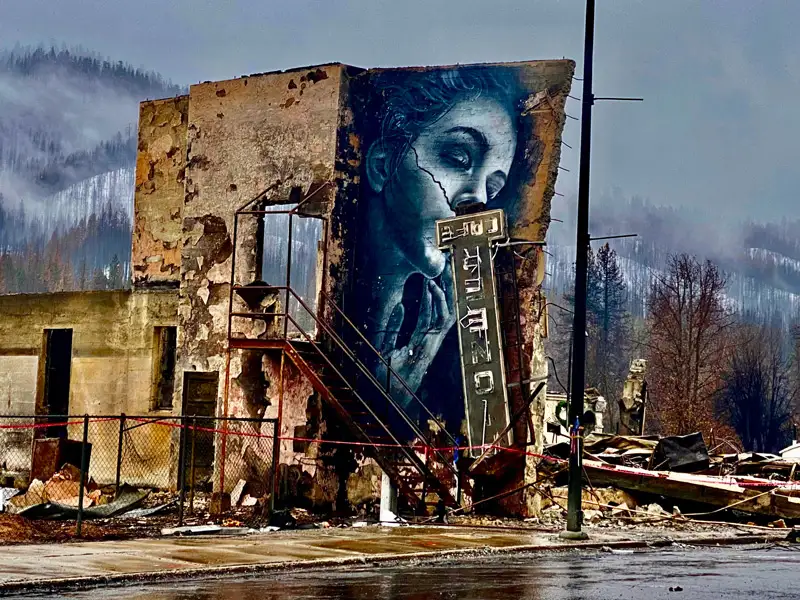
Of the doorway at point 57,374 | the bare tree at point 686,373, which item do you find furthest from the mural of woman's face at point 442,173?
the bare tree at point 686,373

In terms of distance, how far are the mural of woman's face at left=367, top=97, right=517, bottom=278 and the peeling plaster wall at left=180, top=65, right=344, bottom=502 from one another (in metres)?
1.34

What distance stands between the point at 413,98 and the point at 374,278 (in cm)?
379

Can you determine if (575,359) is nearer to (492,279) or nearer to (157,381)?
(492,279)

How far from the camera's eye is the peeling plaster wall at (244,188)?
81.8 feet

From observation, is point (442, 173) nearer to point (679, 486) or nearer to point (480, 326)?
point (480, 326)

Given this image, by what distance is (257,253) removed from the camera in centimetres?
2572

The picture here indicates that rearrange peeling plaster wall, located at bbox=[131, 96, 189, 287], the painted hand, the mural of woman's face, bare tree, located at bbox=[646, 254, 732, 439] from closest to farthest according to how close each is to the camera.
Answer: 1. the mural of woman's face
2. the painted hand
3. peeling plaster wall, located at bbox=[131, 96, 189, 287]
4. bare tree, located at bbox=[646, 254, 732, 439]

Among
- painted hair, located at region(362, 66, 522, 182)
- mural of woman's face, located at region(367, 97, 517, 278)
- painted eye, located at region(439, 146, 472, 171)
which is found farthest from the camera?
painted hair, located at region(362, 66, 522, 182)

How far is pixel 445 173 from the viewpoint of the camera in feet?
80.5

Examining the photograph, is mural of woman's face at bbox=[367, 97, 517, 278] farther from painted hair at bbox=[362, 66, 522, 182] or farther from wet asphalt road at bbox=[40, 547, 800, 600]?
wet asphalt road at bbox=[40, 547, 800, 600]

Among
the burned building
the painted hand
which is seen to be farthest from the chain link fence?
the painted hand

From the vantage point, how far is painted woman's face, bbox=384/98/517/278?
79.3 feet

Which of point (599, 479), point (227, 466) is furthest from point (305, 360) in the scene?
point (599, 479)

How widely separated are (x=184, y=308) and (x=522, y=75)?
8804 millimetres
